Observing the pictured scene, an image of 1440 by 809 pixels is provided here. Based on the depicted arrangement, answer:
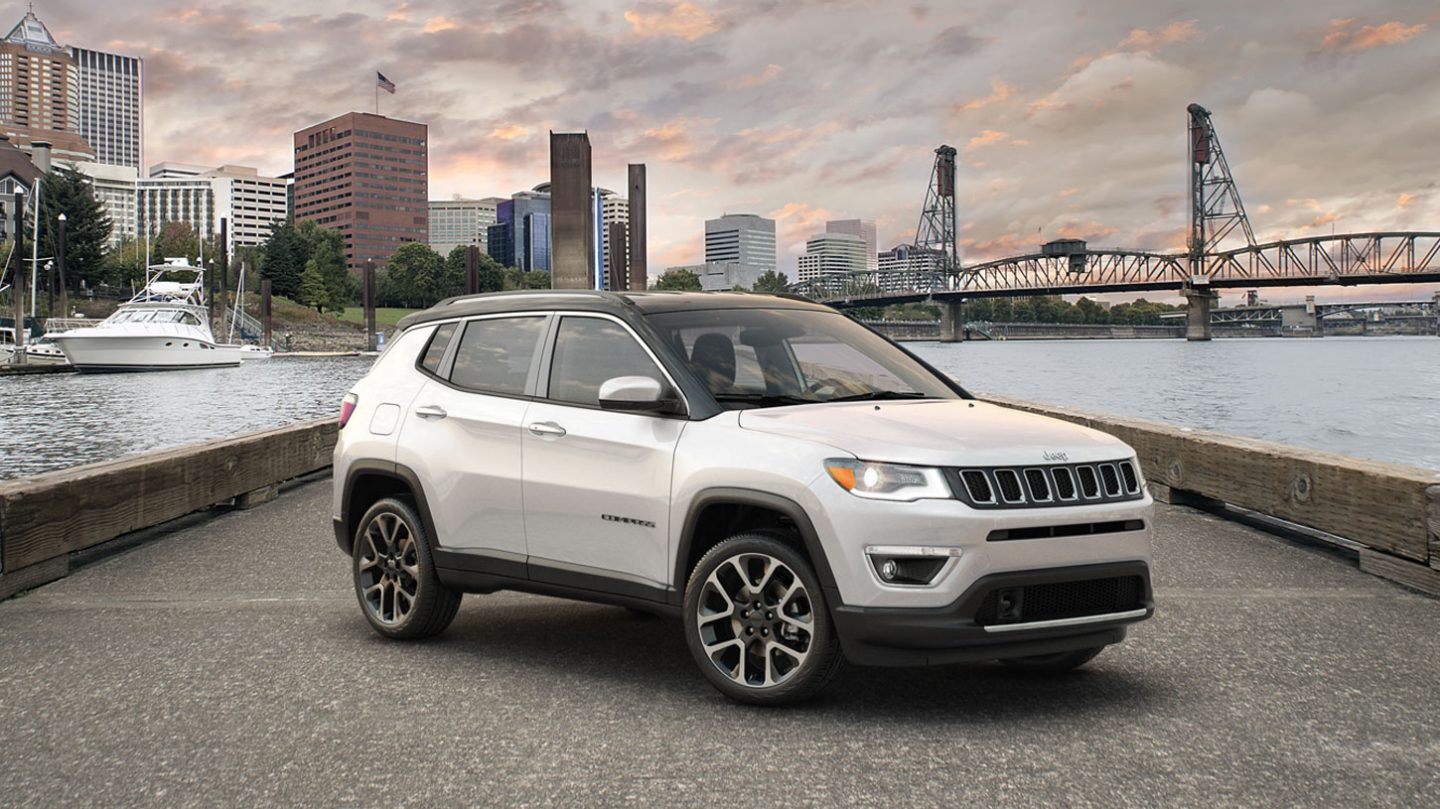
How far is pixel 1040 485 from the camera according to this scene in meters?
4.62

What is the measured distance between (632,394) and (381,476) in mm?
2181

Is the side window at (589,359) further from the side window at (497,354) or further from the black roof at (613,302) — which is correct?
the side window at (497,354)

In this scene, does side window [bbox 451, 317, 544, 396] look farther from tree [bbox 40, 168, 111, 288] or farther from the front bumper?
tree [bbox 40, 168, 111, 288]

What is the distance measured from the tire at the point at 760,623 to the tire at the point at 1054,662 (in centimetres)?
117

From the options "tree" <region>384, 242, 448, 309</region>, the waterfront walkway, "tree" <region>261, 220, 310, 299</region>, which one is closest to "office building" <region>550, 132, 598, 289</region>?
the waterfront walkway

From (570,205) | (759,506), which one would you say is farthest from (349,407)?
(570,205)

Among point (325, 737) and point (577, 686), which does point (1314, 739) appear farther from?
point (325, 737)

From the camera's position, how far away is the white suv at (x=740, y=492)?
454 cm

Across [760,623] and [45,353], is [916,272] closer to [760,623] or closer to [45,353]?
[45,353]

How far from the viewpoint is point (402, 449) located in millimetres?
6395

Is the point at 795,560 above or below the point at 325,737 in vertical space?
above

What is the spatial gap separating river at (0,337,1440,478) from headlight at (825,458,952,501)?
2190 cm

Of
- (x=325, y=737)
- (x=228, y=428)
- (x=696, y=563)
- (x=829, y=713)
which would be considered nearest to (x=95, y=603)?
(x=325, y=737)

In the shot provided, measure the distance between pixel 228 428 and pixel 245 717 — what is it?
32.3 meters
